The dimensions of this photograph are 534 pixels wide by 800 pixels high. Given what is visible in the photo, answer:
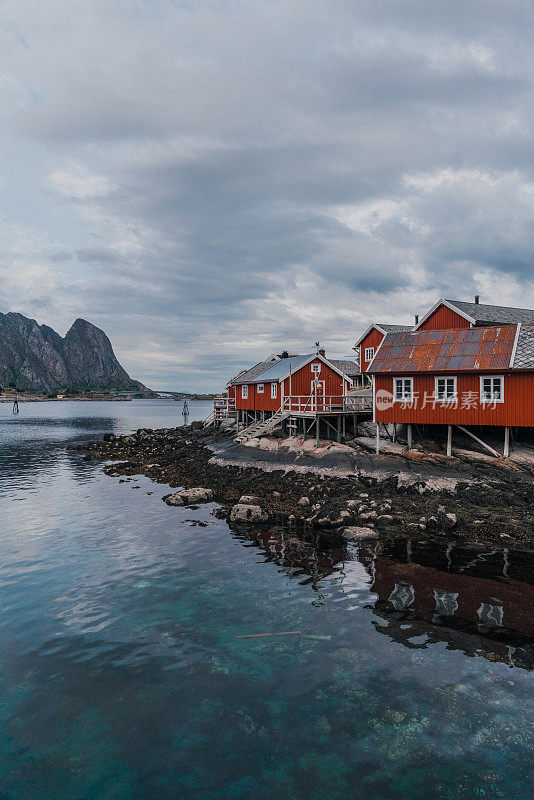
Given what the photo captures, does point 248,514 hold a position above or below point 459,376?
below

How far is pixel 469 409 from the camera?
25.8 metres

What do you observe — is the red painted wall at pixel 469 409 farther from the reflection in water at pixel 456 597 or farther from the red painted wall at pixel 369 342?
the red painted wall at pixel 369 342

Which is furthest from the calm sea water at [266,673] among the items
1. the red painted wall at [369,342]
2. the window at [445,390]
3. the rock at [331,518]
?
the red painted wall at [369,342]

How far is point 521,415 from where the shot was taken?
24.0 meters

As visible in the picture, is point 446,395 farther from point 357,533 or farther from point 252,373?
point 252,373

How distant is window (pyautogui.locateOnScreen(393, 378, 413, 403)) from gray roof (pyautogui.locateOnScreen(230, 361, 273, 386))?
17824mm

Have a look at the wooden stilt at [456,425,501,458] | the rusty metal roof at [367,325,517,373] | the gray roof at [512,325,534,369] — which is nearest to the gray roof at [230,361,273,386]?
the rusty metal roof at [367,325,517,373]

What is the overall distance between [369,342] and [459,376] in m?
15.7

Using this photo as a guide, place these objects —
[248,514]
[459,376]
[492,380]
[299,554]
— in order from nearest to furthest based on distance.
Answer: [299,554]
[248,514]
[492,380]
[459,376]

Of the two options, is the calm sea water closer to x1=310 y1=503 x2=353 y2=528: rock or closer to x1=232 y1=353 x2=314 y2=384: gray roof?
x1=310 y1=503 x2=353 y2=528: rock

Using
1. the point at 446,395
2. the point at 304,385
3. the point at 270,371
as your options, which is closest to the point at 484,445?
the point at 446,395

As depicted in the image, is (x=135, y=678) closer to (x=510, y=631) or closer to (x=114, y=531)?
(x=510, y=631)

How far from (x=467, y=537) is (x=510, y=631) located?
24.3ft

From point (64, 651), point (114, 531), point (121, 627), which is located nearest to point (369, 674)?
point (121, 627)
